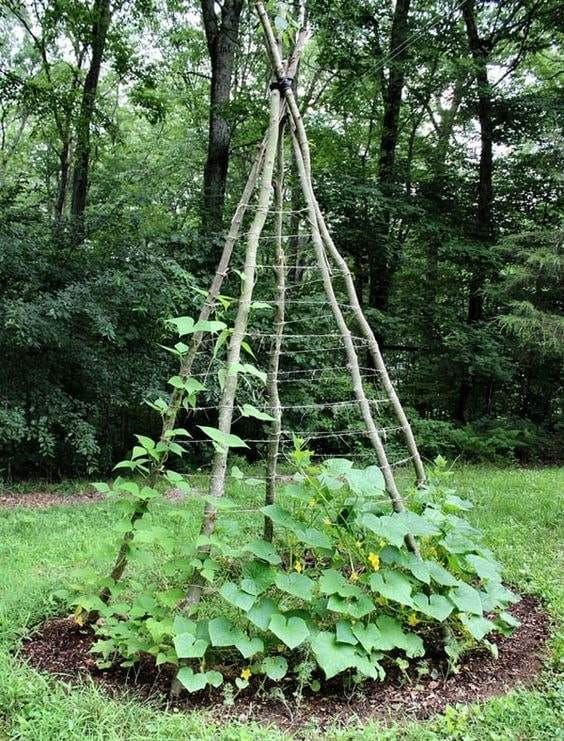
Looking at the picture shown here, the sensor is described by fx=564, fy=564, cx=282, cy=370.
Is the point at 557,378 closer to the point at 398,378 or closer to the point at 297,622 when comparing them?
the point at 398,378

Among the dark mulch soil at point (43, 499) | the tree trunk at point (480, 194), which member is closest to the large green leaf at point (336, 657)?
the dark mulch soil at point (43, 499)

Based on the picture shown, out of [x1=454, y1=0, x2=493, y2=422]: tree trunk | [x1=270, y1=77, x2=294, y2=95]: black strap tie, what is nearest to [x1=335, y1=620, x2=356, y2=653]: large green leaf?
[x1=270, y1=77, x2=294, y2=95]: black strap tie

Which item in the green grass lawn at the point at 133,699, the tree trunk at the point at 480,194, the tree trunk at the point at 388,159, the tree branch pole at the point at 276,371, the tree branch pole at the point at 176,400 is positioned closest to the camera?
the green grass lawn at the point at 133,699

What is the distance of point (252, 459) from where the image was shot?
26.1 ft

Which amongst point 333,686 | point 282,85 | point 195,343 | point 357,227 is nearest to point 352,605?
point 333,686

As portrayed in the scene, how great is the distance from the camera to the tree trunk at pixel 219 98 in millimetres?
7766

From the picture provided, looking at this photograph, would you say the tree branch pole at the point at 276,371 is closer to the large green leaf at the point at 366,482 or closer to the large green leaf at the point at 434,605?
the large green leaf at the point at 366,482

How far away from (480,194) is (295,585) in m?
8.91

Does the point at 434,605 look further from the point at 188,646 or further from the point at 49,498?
the point at 49,498

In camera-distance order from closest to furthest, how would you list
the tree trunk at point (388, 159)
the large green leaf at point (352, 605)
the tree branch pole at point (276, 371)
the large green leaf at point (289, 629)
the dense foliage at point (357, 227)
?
the large green leaf at point (289, 629) < the large green leaf at point (352, 605) < the tree branch pole at point (276, 371) < the dense foliage at point (357, 227) < the tree trunk at point (388, 159)

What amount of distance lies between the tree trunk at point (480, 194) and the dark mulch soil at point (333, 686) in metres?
6.81

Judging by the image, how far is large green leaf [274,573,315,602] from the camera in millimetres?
2012

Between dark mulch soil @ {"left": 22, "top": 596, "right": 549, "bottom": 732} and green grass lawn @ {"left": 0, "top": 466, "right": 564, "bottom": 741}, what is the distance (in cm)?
6

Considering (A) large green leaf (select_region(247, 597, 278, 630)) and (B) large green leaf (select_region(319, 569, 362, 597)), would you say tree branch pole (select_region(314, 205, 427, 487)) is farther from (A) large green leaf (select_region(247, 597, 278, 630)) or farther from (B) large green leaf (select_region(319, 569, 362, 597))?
(A) large green leaf (select_region(247, 597, 278, 630))
